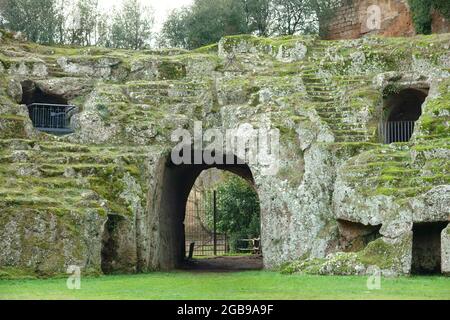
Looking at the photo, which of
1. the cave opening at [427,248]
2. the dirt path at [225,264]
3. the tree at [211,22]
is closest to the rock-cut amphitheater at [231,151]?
the cave opening at [427,248]

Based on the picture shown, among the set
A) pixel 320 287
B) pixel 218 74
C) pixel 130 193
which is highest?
pixel 218 74

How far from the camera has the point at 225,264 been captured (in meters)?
40.0

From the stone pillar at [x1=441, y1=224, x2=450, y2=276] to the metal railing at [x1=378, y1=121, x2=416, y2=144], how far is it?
32.4 ft

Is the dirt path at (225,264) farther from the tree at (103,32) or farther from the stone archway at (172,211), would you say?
the tree at (103,32)

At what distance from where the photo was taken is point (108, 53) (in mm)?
42219

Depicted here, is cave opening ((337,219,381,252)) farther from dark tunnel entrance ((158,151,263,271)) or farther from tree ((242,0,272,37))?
tree ((242,0,272,37))

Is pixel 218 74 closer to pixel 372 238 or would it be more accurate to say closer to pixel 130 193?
pixel 130 193

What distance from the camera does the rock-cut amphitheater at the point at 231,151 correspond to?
1086 inches

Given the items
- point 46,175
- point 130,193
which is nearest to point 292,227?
point 130,193

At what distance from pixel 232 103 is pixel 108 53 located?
8558mm

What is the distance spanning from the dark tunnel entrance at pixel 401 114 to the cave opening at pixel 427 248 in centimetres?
737

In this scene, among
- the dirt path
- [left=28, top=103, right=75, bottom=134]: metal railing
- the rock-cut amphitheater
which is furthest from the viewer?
[left=28, top=103, right=75, bottom=134]: metal railing

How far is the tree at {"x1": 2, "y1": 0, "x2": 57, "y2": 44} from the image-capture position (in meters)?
52.2

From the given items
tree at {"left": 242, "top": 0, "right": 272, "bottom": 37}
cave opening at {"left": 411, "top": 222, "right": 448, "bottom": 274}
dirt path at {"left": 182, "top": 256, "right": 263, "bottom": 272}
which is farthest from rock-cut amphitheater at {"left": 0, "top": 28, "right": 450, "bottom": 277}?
tree at {"left": 242, "top": 0, "right": 272, "bottom": 37}
